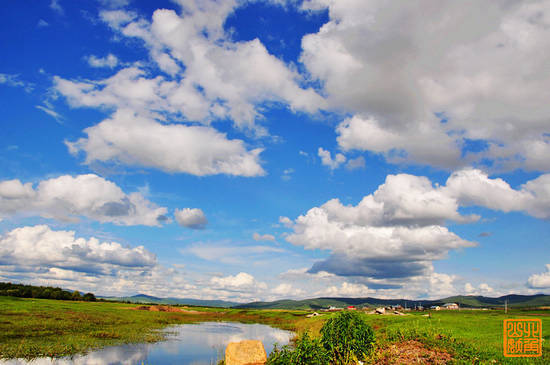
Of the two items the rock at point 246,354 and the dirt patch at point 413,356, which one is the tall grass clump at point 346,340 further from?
the rock at point 246,354

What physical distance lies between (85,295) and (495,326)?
164 metres

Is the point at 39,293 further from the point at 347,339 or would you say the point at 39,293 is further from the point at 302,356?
the point at 302,356

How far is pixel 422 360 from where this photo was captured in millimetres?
21203

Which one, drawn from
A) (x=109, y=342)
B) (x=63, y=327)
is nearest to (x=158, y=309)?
(x=63, y=327)

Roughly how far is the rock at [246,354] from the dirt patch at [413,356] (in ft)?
25.5

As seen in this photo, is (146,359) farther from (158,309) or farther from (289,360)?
(158,309)

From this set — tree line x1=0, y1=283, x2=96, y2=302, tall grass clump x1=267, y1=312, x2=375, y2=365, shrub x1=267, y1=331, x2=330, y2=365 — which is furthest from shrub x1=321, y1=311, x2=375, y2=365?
tree line x1=0, y1=283, x2=96, y2=302

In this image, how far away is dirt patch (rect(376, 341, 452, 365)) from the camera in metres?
21.1

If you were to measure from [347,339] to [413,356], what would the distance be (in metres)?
4.92

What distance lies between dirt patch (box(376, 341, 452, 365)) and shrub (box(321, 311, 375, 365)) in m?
1.32

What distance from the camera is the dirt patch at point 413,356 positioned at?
21.1m

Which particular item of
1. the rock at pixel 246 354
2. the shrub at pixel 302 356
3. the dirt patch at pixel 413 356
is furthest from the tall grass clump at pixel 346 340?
the rock at pixel 246 354

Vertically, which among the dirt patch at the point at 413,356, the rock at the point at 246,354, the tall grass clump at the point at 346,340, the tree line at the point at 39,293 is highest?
the tall grass clump at the point at 346,340

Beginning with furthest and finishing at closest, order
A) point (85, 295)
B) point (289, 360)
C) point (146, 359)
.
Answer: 1. point (85, 295)
2. point (146, 359)
3. point (289, 360)
